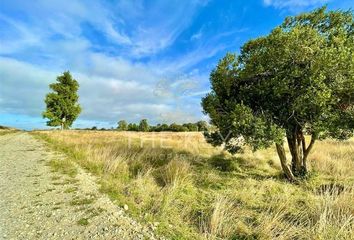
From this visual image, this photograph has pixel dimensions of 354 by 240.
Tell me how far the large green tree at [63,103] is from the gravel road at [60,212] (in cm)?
3584

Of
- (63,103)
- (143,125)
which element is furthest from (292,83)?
(143,125)

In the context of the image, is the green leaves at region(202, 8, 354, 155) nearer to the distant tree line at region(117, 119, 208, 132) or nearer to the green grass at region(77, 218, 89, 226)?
the green grass at region(77, 218, 89, 226)

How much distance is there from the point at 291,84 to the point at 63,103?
1607 inches

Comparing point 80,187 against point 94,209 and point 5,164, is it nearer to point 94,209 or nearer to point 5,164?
point 94,209

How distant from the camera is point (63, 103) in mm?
42875

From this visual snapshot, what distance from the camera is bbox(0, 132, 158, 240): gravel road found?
4.88m

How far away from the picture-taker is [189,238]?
4918mm

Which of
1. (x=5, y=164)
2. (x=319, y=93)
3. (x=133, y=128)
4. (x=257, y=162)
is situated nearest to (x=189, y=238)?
(x=319, y=93)

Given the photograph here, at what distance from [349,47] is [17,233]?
10.0 meters

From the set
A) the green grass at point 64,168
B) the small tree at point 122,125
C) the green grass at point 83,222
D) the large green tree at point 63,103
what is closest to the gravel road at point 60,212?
the green grass at point 83,222

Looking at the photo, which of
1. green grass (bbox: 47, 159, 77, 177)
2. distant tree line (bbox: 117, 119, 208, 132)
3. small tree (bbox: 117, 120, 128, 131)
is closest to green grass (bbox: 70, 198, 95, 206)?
green grass (bbox: 47, 159, 77, 177)

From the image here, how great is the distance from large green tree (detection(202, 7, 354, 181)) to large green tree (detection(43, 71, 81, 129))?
125ft

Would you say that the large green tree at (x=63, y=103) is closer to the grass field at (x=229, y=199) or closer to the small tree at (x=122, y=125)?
the grass field at (x=229, y=199)

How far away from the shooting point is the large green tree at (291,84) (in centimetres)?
793
